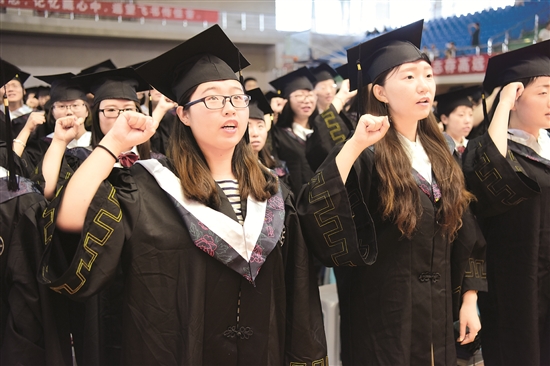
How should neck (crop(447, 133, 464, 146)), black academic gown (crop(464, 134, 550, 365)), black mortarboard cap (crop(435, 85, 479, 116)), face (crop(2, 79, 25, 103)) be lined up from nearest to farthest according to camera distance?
1. black academic gown (crop(464, 134, 550, 365))
2. black mortarboard cap (crop(435, 85, 479, 116))
3. neck (crop(447, 133, 464, 146))
4. face (crop(2, 79, 25, 103))

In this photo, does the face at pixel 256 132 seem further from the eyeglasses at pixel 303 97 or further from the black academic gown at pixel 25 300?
the black academic gown at pixel 25 300

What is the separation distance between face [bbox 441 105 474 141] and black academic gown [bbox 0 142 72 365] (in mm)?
3616

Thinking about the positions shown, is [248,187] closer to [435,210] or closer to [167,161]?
[167,161]

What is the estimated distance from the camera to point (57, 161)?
86.1 inches

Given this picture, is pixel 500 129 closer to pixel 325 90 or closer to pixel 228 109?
pixel 228 109

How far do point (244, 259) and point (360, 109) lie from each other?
921mm

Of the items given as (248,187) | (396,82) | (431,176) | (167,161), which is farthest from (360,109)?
(167,161)

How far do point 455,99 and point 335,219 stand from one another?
296 cm

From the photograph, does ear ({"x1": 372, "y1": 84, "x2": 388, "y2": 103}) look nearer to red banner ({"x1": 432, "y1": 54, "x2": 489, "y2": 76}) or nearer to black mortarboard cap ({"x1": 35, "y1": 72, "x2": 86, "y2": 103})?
black mortarboard cap ({"x1": 35, "y1": 72, "x2": 86, "y2": 103})

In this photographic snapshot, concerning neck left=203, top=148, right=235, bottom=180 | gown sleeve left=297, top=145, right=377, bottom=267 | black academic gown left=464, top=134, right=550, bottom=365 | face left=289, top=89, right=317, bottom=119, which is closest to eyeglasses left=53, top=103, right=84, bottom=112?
neck left=203, top=148, right=235, bottom=180

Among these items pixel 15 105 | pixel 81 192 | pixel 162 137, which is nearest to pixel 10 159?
pixel 81 192

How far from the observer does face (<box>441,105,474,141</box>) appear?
14.1 ft

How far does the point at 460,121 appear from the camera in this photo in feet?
14.1

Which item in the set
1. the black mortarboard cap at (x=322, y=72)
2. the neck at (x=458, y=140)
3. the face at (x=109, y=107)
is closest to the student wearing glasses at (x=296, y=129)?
the black mortarboard cap at (x=322, y=72)
